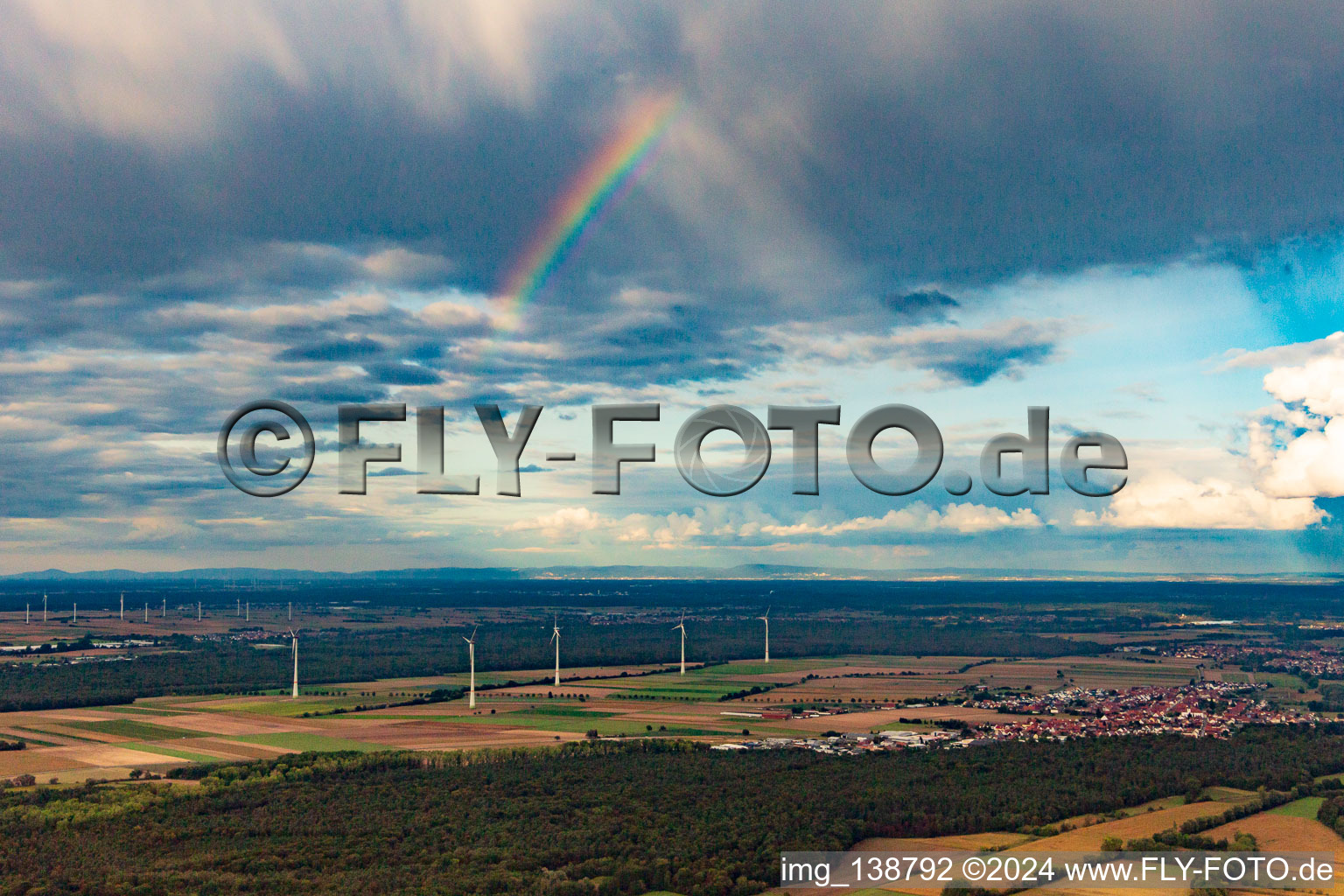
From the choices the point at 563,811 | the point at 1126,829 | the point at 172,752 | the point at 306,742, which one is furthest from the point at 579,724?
the point at 1126,829

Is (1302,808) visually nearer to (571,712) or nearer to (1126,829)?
(1126,829)

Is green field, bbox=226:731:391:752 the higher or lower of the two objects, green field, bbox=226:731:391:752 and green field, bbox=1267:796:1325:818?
the lower

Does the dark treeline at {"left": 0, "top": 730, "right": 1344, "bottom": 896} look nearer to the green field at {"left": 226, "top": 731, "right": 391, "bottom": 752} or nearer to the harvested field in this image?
the harvested field

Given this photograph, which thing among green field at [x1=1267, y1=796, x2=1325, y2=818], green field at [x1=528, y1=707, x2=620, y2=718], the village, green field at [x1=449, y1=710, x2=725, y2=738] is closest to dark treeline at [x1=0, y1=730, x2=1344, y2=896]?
green field at [x1=1267, y1=796, x2=1325, y2=818]

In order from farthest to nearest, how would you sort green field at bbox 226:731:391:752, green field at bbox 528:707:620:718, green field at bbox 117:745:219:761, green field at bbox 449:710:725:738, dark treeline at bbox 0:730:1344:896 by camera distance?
green field at bbox 528:707:620:718 → green field at bbox 449:710:725:738 → green field at bbox 226:731:391:752 → green field at bbox 117:745:219:761 → dark treeline at bbox 0:730:1344:896

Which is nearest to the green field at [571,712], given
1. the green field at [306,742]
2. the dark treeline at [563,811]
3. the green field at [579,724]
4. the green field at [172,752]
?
the green field at [579,724]
